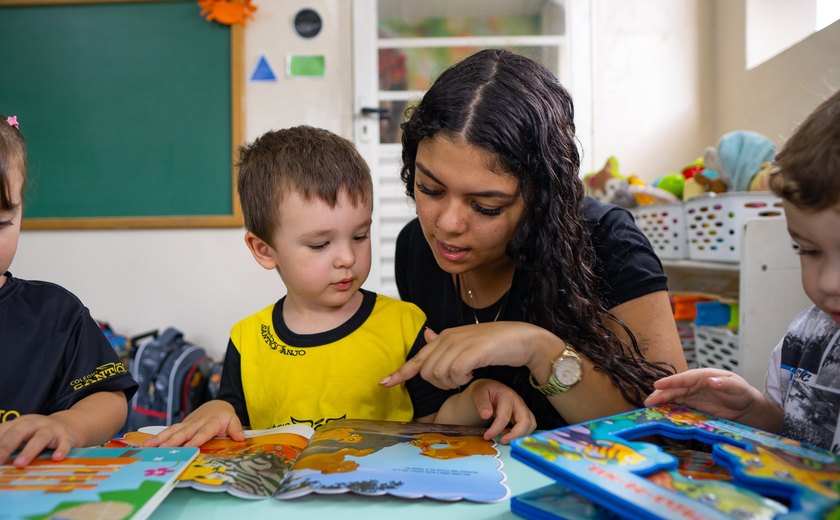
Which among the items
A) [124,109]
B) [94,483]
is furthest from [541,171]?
[124,109]

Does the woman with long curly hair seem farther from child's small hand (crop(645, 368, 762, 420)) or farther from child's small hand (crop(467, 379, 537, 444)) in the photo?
child's small hand (crop(645, 368, 762, 420))

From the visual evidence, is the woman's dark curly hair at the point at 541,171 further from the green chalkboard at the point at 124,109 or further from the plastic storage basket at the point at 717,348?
the green chalkboard at the point at 124,109

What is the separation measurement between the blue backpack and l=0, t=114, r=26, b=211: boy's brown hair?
74.8 inches

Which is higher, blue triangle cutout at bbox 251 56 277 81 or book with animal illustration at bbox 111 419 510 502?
blue triangle cutout at bbox 251 56 277 81

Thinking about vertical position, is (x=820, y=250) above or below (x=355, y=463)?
above

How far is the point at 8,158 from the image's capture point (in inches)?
34.2

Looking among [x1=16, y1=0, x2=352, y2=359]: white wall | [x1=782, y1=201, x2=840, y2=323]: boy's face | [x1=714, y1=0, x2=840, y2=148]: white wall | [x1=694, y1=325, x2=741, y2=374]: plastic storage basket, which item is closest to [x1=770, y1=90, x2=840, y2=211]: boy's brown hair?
[x1=782, y1=201, x2=840, y2=323]: boy's face

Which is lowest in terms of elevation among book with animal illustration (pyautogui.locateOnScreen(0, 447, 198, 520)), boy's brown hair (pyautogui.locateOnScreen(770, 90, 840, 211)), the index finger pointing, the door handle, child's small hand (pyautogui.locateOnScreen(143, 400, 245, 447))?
child's small hand (pyautogui.locateOnScreen(143, 400, 245, 447))

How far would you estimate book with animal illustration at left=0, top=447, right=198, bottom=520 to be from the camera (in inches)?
20.1

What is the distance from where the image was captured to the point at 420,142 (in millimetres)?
1028

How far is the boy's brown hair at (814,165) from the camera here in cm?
60

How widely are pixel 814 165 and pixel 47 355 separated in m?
0.94

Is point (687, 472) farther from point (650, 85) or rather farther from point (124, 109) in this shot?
point (124, 109)

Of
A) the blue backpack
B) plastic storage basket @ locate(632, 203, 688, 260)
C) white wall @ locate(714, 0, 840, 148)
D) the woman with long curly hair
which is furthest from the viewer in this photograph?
the blue backpack
